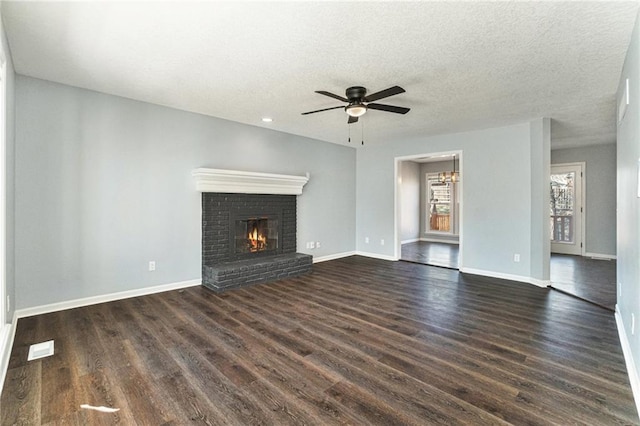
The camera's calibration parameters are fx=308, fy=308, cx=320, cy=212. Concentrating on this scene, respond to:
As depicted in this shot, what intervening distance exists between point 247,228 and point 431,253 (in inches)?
176

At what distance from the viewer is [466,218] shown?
17.8ft

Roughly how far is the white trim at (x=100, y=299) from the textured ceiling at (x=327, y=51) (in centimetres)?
241

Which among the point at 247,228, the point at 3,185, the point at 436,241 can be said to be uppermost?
the point at 3,185

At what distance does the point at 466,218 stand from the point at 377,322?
10.6ft

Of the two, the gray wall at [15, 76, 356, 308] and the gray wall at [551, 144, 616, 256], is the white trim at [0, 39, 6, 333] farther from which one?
the gray wall at [551, 144, 616, 256]

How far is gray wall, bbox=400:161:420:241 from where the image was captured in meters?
8.93

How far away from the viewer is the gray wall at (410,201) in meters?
8.93

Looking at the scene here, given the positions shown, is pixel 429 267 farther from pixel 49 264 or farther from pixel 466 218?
pixel 49 264

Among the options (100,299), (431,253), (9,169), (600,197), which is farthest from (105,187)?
(600,197)

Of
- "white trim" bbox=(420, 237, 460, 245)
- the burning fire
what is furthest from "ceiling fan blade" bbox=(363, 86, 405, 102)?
"white trim" bbox=(420, 237, 460, 245)

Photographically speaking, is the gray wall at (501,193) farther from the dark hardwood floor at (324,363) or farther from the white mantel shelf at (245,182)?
the white mantel shelf at (245,182)

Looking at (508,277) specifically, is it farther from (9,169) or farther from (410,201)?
(9,169)

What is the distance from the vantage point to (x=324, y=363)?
2.31m

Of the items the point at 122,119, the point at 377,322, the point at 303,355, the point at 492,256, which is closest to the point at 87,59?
the point at 122,119
